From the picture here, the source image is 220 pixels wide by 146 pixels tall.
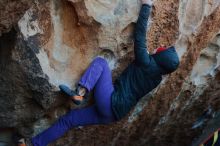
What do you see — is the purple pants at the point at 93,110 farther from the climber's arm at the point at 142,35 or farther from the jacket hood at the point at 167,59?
the jacket hood at the point at 167,59

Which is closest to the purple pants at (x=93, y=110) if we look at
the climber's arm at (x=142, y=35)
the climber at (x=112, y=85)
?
the climber at (x=112, y=85)

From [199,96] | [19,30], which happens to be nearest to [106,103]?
[19,30]

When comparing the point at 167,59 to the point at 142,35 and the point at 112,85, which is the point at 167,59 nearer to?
the point at 142,35

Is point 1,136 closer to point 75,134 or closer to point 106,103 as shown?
point 75,134

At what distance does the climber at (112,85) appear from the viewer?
396 cm

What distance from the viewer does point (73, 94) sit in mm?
3934

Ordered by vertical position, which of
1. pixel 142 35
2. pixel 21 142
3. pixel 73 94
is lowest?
pixel 21 142

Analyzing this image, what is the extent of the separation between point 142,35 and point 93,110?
2.62ft

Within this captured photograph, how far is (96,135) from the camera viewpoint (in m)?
4.93

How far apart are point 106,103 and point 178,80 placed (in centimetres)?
116

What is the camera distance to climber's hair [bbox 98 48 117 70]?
413 cm

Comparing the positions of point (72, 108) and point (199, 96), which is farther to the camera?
point (199, 96)

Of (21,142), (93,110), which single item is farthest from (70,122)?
(21,142)

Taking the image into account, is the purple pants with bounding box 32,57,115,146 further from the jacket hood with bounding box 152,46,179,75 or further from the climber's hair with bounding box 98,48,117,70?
the jacket hood with bounding box 152,46,179,75
